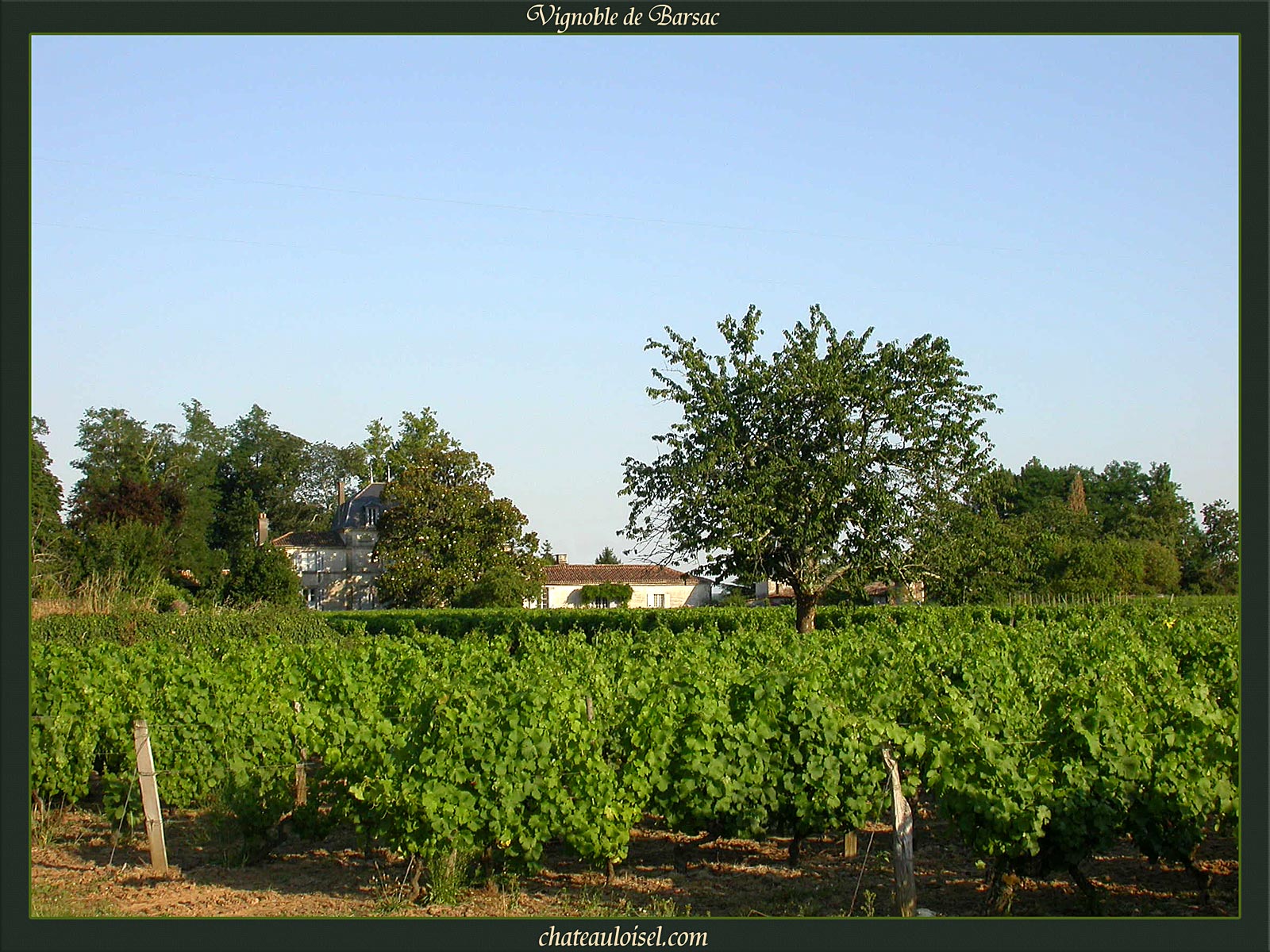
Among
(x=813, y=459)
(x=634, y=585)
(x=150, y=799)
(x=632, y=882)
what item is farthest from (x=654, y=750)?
(x=634, y=585)

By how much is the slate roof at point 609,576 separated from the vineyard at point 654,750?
5022cm

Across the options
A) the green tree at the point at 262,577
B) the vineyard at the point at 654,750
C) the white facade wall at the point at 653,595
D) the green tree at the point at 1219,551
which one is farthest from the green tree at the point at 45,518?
the green tree at the point at 1219,551

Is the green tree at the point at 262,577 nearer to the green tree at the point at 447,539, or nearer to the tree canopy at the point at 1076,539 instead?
the green tree at the point at 447,539

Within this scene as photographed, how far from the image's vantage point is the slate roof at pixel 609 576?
202ft

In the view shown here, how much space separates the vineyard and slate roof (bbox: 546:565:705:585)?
50.2 meters

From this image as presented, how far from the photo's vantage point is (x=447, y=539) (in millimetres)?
51375

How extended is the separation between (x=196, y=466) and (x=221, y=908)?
72559mm

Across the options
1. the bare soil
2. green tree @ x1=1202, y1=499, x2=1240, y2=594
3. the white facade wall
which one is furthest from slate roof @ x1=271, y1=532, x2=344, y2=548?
the bare soil

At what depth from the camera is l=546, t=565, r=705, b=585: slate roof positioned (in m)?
61.6

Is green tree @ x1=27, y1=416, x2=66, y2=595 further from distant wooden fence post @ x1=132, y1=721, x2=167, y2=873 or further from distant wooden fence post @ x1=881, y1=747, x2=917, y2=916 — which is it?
distant wooden fence post @ x1=881, y1=747, x2=917, y2=916

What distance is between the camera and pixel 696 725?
7.48 metres

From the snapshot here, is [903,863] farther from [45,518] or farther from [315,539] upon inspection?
[315,539]

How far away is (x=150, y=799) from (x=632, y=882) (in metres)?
3.57

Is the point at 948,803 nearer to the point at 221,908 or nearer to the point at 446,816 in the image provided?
the point at 446,816
